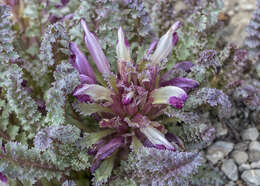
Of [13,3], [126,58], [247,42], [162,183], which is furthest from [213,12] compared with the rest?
[13,3]

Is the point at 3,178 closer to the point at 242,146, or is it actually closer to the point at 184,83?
the point at 184,83

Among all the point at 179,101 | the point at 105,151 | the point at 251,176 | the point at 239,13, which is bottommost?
the point at 251,176

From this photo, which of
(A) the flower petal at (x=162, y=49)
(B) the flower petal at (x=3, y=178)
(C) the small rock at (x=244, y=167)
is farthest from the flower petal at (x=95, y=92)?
(C) the small rock at (x=244, y=167)

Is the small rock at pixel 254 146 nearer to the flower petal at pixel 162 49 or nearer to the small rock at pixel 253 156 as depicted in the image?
the small rock at pixel 253 156

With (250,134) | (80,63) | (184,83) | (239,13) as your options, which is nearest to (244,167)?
(250,134)

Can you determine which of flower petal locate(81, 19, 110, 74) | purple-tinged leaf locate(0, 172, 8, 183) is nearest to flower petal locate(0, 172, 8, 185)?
purple-tinged leaf locate(0, 172, 8, 183)

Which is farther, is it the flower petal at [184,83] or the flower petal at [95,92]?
the flower petal at [184,83]
